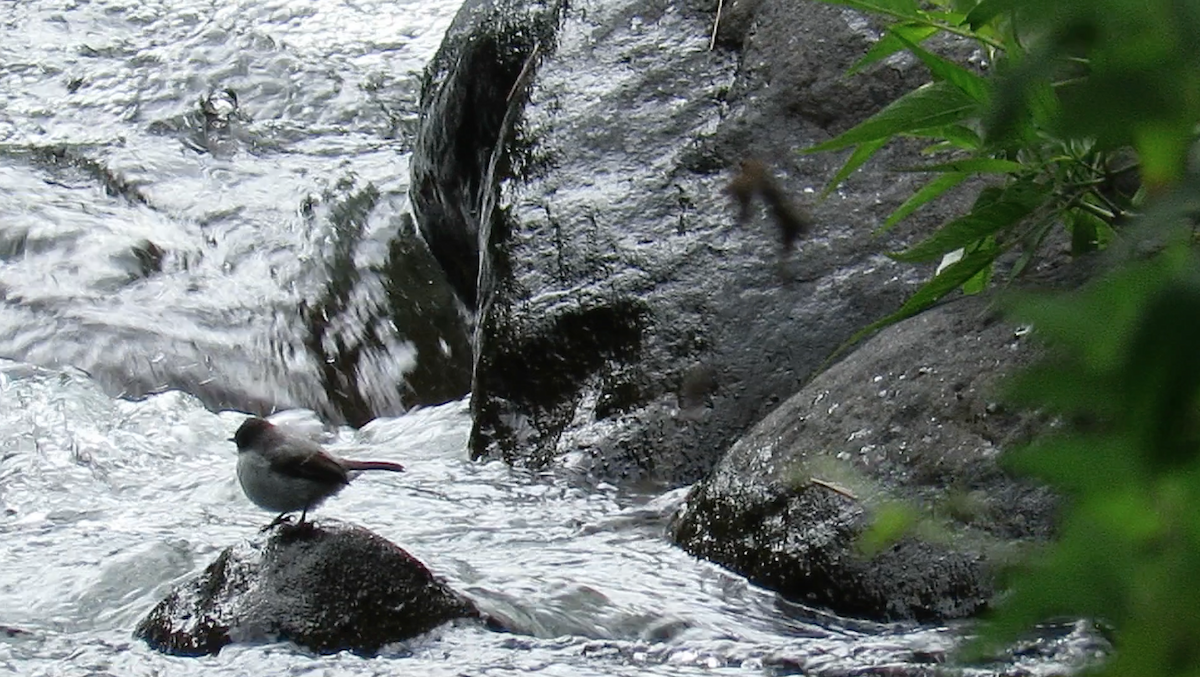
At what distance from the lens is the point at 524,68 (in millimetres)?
6262

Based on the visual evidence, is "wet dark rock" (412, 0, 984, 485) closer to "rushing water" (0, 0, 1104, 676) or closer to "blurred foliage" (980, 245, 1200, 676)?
"rushing water" (0, 0, 1104, 676)

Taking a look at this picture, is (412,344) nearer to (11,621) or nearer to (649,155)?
(649,155)

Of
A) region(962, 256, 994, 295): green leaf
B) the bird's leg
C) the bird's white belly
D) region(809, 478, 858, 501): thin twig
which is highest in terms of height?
region(962, 256, 994, 295): green leaf

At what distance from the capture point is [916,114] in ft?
10.6

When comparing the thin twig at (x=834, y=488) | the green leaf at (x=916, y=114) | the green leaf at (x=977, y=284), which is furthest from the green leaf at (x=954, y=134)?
the thin twig at (x=834, y=488)

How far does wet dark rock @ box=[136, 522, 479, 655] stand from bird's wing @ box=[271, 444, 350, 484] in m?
0.28

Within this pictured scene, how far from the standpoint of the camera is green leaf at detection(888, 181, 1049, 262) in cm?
343

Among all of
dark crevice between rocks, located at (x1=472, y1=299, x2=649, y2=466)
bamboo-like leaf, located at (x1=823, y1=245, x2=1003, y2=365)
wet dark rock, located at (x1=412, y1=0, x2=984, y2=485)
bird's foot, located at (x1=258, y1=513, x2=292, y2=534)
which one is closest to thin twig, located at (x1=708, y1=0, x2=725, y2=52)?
wet dark rock, located at (x1=412, y1=0, x2=984, y2=485)

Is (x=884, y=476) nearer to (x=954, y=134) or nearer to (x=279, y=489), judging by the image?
(x=954, y=134)

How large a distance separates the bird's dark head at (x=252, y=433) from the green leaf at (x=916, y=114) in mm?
1788

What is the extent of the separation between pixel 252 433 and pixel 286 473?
0.23m

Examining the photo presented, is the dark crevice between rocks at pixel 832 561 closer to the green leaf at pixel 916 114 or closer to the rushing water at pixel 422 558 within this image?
the rushing water at pixel 422 558

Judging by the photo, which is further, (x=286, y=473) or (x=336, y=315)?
(x=336, y=315)

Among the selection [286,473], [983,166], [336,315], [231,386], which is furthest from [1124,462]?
[336,315]
